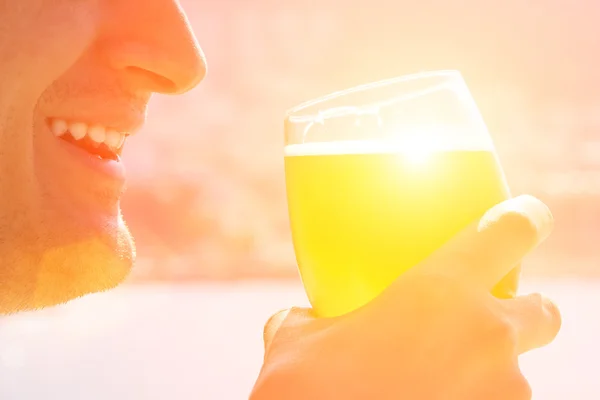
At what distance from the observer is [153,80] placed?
139 cm

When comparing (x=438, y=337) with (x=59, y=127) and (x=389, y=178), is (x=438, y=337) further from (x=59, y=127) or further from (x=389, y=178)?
(x=59, y=127)

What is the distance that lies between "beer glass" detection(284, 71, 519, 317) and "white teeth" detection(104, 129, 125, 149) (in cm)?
85

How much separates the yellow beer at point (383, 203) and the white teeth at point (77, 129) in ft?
2.71

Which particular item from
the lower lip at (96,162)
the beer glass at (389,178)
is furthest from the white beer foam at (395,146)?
the lower lip at (96,162)

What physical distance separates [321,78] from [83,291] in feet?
16.2

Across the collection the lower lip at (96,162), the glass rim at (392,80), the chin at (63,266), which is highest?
the glass rim at (392,80)

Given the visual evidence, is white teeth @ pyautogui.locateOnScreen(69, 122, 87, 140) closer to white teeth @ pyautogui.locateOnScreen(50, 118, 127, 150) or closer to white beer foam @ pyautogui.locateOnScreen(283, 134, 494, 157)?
white teeth @ pyautogui.locateOnScreen(50, 118, 127, 150)

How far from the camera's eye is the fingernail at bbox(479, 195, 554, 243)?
2.16ft

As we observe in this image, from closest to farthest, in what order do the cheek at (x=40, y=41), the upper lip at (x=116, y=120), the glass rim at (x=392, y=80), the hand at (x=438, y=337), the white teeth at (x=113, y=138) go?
1. the hand at (x=438, y=337)
2. the glass rim at (x=392, y=80)
3. the cheek at (x=40, y=41)
4. the upper lip at (x=116, y=120)
5. the white teeth at (x=113, y=138)

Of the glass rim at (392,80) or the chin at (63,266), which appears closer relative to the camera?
the glass rim at (392,80)

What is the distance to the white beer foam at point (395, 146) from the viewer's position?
27.6 inches

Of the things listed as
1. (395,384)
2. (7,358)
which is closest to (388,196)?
(395,384)

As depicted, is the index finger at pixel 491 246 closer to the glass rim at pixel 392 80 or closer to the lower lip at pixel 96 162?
the glass rim at pixel 392 80

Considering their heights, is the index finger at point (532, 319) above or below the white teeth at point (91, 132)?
above
